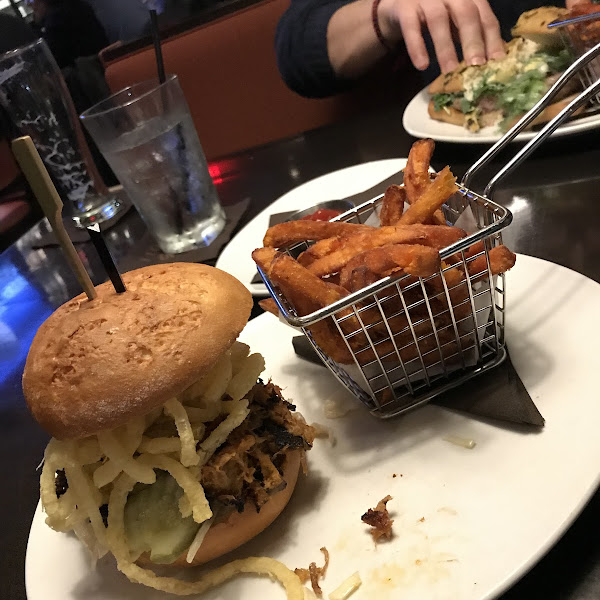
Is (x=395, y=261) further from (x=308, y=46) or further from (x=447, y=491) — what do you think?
(x=308, y=46)

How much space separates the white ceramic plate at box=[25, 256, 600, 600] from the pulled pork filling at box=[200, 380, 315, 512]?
10cm

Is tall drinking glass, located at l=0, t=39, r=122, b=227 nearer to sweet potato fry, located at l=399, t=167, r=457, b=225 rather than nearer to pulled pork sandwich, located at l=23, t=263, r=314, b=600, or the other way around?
pulled pork sandwich, located at l=23, t=263, r=314, b=600

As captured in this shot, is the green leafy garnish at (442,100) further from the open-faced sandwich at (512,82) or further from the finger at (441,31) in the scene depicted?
the finger at (441,31)

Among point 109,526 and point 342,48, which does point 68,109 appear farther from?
point 109,526

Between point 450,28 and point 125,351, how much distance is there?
235 centimetres

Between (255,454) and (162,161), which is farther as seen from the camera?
(162,161)

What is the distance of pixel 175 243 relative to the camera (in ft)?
7.46

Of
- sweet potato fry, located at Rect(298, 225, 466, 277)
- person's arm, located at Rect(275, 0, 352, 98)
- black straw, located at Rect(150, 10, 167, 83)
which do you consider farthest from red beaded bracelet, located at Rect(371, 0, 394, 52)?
sweet potato fry, located at Rect(298, 225, 466, 277)

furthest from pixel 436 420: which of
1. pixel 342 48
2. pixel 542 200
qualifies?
pixel 342 48

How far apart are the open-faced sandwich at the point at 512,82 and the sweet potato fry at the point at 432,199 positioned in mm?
1198

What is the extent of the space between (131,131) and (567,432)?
187cm

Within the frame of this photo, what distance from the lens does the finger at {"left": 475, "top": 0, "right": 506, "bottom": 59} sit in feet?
8.06

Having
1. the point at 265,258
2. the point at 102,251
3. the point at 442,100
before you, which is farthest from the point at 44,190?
the point at 442,100

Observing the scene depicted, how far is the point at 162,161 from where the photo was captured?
2182mm
